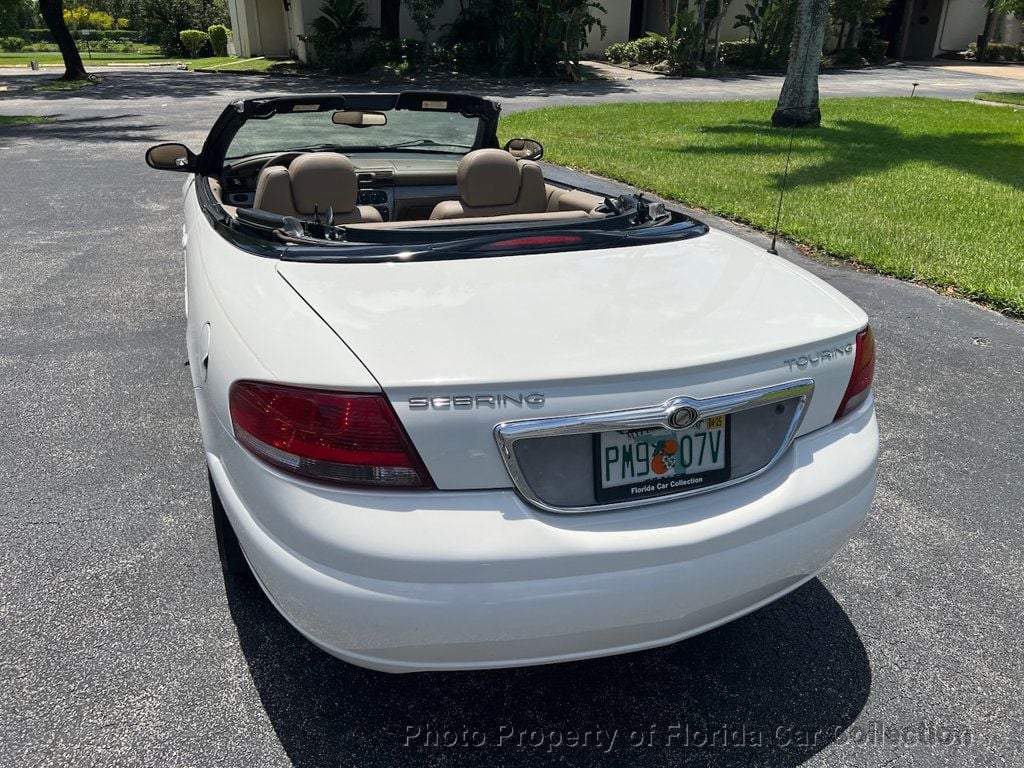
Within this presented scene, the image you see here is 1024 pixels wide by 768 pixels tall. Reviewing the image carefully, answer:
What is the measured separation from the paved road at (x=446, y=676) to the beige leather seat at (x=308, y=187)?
47.7 inches

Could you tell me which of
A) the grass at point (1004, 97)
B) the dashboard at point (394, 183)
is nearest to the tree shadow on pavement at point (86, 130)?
the dashboard at point (394, 183)

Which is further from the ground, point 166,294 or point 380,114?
point 380,114

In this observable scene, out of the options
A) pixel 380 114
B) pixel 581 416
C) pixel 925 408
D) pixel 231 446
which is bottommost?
pixel 925 408

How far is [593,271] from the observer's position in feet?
7.95

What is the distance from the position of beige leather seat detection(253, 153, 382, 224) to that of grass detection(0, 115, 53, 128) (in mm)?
14988

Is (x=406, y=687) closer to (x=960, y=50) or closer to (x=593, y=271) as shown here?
(x=593, y=271)

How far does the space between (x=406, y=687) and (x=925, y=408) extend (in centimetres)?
320

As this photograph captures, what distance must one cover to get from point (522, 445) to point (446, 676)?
0.94m

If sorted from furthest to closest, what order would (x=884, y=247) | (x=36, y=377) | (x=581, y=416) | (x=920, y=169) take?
1. (x=920, y=169)
2. (x=884, y=247)
3. (x=36, y=377)
4. (x=581, y=416)

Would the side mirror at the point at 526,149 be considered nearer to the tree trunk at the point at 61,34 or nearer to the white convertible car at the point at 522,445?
the white convertible car at the point at 522,445

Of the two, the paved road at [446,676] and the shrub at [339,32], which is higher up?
the shrub at [339,32]

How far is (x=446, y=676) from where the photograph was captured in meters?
2.36

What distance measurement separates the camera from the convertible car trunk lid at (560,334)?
177 centimetres

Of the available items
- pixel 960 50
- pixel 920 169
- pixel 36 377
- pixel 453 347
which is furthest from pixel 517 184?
pixel 960 50
